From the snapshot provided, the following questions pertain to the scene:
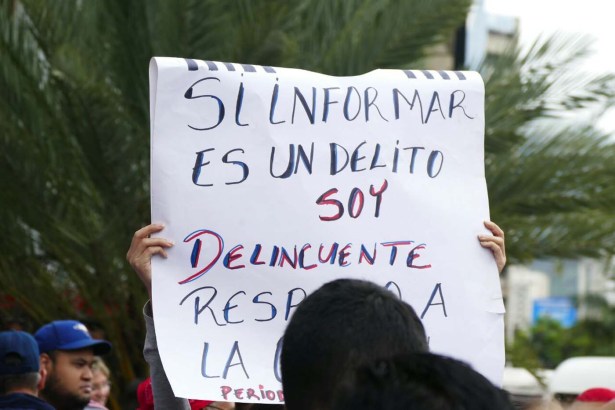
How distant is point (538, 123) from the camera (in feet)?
30.3

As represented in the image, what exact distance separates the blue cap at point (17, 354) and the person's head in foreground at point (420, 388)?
3826mm

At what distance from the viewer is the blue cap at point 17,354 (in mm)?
5234

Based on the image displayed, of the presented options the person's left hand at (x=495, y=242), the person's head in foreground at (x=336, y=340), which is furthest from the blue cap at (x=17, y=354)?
the person's head in foreground at (x=336, y=340)

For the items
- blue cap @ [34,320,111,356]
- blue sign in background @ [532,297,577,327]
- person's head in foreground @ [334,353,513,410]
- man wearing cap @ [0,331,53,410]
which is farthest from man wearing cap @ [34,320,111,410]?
blue sign in background @ [532,297,577,327]

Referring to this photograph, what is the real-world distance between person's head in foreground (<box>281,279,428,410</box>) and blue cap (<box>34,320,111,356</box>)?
391 cm

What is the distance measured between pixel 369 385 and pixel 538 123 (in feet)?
25.8

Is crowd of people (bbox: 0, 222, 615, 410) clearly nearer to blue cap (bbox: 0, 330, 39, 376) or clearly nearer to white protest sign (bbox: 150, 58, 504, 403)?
white protest sign (bbox: 150, 58, 504, 403)

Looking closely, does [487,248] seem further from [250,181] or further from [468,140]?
[250,181]

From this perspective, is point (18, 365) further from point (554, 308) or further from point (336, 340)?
point (554, 308)

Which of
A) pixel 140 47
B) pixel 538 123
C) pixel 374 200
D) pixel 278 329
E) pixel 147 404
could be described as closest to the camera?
pixel 278 329

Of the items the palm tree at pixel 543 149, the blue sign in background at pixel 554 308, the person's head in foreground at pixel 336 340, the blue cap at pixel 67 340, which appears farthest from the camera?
the blue sign in background at pixel 554 308

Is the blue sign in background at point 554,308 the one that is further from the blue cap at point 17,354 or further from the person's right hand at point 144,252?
the person's right hand at point 144,252

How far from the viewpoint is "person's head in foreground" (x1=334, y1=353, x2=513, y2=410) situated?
1.56 m

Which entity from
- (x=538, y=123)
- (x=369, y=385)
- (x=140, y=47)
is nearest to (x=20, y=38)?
(x=140, y=47)
